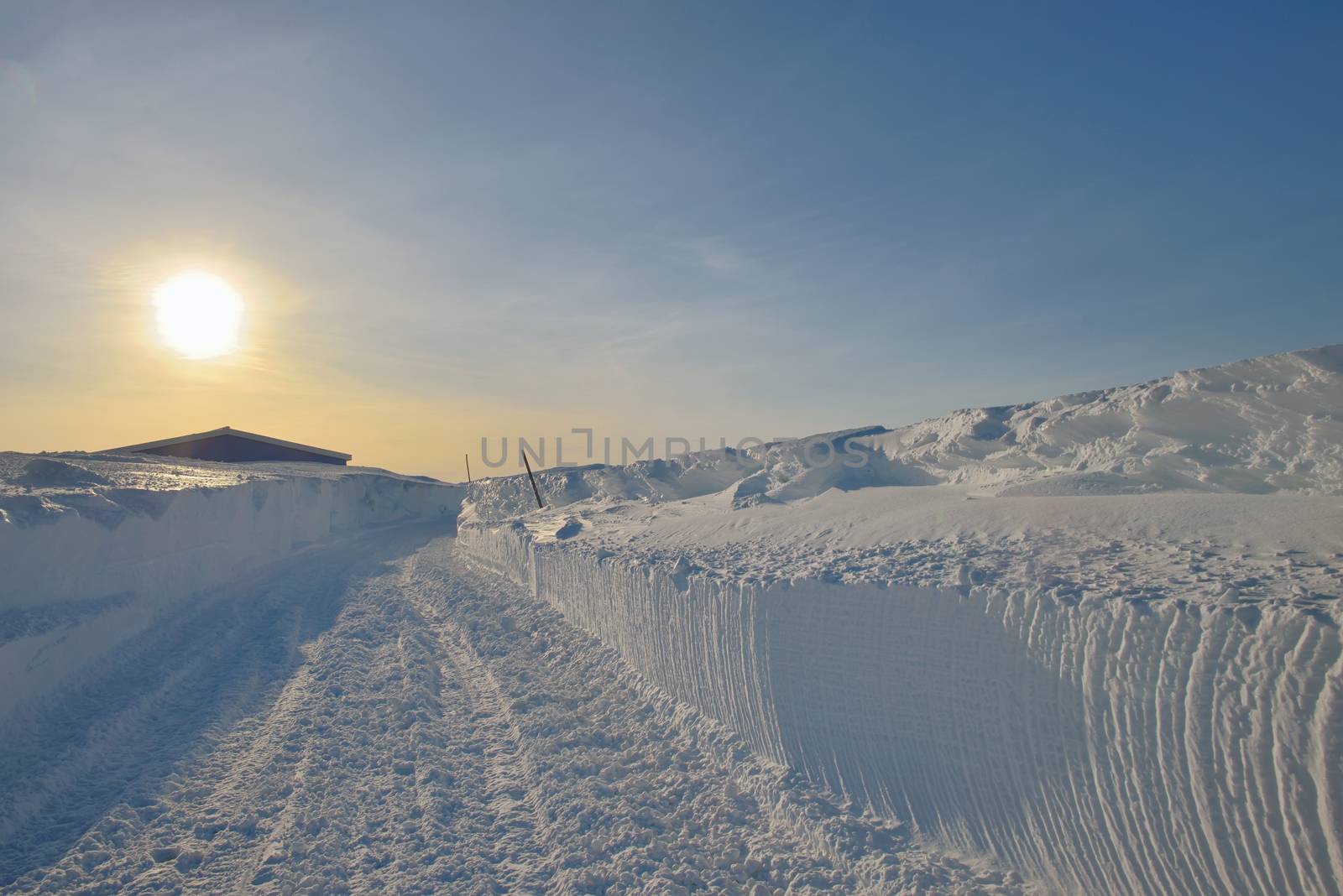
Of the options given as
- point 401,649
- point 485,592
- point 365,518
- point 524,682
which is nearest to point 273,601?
point 485,592

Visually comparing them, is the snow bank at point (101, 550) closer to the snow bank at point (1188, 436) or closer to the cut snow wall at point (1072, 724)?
the cut snow wall at point (1072, 724)

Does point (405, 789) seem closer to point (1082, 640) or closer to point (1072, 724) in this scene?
point (1072, 724)

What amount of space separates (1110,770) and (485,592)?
35.5ft

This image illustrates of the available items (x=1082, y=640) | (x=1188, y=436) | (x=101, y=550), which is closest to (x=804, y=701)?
(x=1082, y=640)

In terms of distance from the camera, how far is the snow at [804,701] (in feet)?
11.0

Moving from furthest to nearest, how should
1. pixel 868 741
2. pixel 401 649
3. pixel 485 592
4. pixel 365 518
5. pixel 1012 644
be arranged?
1. pixel 365 518
2. pixel 485 592
3. pixel 401 649
4. pixel 868 741
5. pixel 1012 644

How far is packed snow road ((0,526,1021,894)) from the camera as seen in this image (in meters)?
4.19

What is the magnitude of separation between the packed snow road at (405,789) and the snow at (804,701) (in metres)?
0.03

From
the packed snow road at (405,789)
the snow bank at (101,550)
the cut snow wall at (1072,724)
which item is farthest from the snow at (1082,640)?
the snow bank at (101,550)

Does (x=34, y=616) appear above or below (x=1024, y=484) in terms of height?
below

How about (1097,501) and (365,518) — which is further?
(365,518)

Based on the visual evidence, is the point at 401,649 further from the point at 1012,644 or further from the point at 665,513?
the point at 1012,644

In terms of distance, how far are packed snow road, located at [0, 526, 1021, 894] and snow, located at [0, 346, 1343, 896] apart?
0.03 m

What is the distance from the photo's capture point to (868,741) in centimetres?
474
